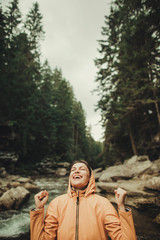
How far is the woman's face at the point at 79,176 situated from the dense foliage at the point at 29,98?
16.4 metres

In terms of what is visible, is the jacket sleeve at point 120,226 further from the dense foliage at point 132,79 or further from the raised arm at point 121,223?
the dense foliage at point 132,79

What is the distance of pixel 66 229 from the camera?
1781 mm

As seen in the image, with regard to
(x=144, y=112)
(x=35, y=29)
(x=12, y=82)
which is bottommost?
(x=144, y=112)

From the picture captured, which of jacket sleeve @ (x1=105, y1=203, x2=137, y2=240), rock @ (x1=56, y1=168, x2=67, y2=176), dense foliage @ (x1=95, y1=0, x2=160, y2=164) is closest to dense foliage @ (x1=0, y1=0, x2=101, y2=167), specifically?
rock @ (x1=56, y1=168, x2=67, y2=176)

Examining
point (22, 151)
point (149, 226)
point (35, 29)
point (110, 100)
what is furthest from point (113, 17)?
point (22, 151)

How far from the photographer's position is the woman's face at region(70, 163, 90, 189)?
2297mm

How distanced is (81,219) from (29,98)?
2071 centimetres

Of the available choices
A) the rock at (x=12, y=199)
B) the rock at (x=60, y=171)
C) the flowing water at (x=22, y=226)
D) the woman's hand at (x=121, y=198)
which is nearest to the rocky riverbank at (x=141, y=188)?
the flowing water at (x=22, y=226)

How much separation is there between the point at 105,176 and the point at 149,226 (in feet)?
20.5

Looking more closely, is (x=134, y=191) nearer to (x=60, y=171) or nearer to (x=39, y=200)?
(x=39, y=200)

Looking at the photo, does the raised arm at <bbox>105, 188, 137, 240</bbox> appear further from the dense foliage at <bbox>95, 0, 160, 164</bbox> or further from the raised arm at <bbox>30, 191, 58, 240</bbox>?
the dense foliage at <bbox>95, 0, 160, 164</bbox>

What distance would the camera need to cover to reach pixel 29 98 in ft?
65.8

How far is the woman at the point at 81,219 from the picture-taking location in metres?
1.71

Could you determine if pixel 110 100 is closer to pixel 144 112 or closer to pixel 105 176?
pixel 144 112
